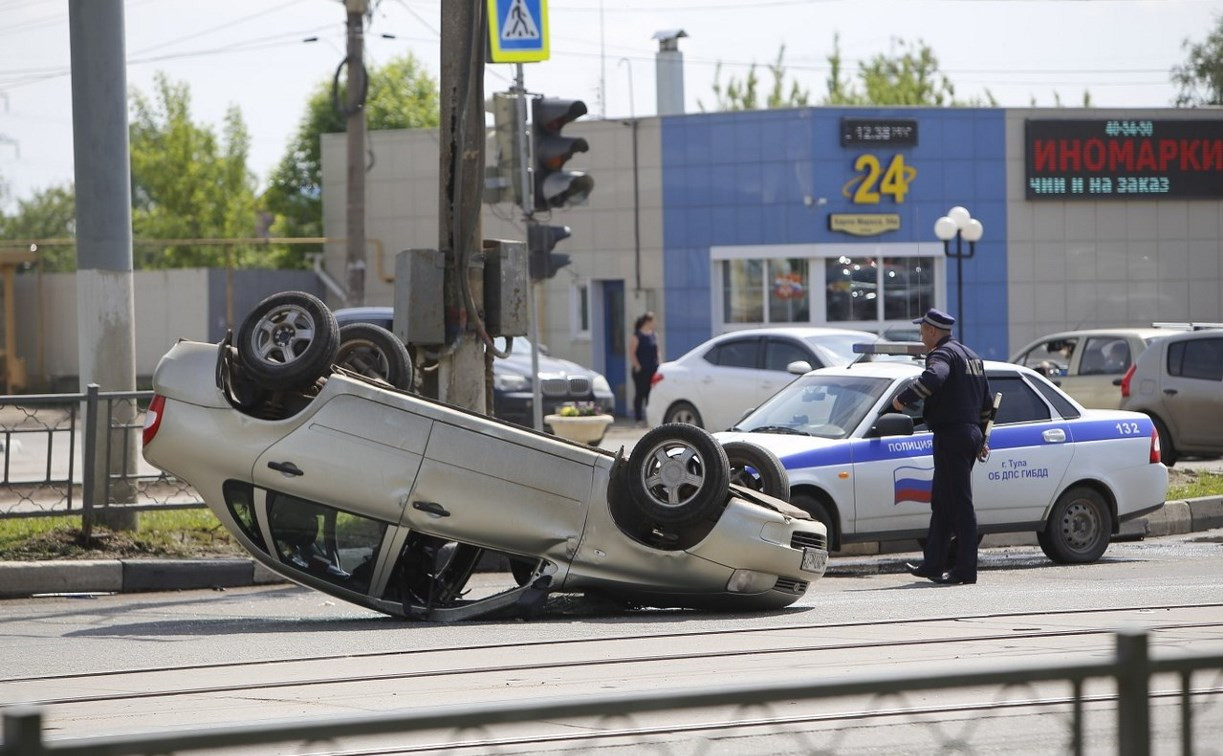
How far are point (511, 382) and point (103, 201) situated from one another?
9.26 meters

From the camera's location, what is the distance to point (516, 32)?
464 inches

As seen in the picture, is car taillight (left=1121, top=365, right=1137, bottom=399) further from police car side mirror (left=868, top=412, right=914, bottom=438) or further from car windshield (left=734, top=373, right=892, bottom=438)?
police car side mirror (left=868, top=412, right=914, bottom=438)

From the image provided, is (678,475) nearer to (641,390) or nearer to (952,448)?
(952,448)

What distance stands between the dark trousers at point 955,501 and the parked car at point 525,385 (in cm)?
997

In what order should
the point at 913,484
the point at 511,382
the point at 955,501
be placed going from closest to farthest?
1. the point at 955,501
2. the point at 913,484
3. the point at 511,382

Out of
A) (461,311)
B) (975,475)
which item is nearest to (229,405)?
(461,311)

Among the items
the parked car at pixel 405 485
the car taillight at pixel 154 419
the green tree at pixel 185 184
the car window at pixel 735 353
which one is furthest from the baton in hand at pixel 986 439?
the green tree at pixel 185 184

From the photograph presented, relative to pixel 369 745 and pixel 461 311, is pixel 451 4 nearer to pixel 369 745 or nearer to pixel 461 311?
pixel 461 311

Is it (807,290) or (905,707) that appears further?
(807,290)

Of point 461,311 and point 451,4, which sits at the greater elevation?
point 451,4

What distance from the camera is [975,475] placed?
36.2 ft

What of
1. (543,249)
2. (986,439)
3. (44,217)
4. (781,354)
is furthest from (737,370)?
(44,217)

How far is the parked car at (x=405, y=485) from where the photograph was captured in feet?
26.8

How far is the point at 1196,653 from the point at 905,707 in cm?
55
